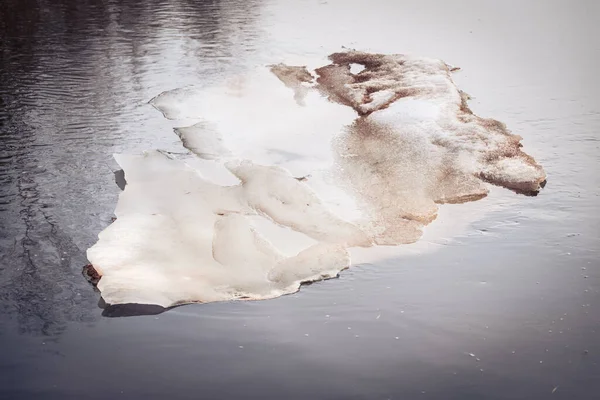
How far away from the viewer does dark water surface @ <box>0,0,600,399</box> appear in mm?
2648

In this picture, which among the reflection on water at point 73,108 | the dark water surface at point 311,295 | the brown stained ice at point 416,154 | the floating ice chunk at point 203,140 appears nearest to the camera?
the dark water surface at point 311,295

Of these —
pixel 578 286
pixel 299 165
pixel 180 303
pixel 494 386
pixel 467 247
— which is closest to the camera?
pixel 494 386

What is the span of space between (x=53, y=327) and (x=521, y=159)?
122 inches

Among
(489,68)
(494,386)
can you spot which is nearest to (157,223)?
(494,386)

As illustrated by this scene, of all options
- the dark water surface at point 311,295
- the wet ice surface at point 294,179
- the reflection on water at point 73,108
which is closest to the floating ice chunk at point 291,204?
the wet ice surface at point 294,179

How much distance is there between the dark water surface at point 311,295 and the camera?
104 inches

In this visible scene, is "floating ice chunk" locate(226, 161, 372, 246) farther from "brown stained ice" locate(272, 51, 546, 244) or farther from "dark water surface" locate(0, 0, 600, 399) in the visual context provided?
"dark water surface" locate(0, 0, 600, 399)

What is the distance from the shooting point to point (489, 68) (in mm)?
6738

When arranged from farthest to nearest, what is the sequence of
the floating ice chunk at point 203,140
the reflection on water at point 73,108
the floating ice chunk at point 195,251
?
the floating ice chunk at point 203,140, the reflection on water at point 73,108, the floating ice chunk at point 195,251

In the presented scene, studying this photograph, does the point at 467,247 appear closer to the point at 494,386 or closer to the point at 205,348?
the point at 494,386

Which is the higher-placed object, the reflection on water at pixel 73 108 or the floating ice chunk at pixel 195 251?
the floating ice chunk at pixel 195 251

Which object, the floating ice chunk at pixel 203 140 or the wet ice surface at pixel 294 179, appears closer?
the wet ice surface at pixel 294 179

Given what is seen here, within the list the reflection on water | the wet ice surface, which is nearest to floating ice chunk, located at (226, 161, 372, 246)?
the wet ice surface

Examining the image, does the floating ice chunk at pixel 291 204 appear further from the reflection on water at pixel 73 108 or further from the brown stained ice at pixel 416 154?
the reflection on water at pixel 73 108
